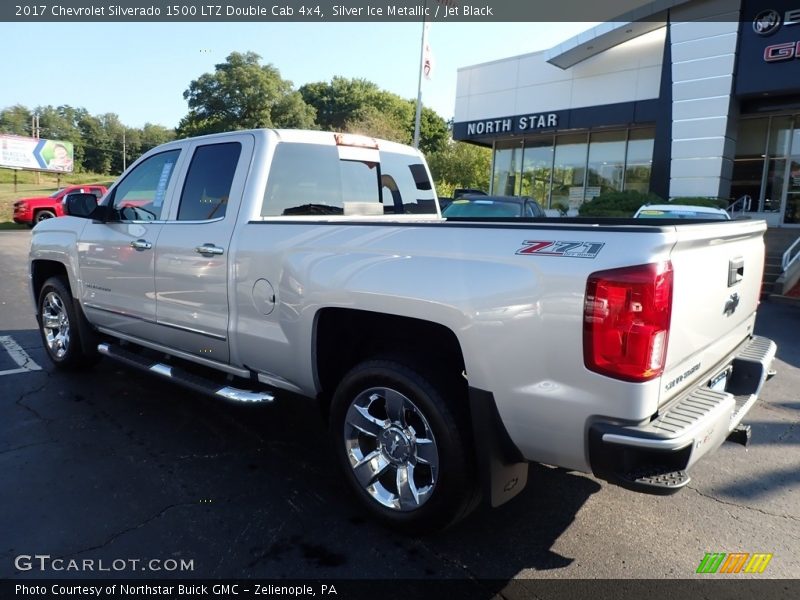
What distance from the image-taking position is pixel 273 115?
178 feet

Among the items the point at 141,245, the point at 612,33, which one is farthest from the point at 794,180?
the point at 141,245

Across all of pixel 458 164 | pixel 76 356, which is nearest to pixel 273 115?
pixel 458 164

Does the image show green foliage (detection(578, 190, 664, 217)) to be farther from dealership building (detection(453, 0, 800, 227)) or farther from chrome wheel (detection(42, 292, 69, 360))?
chrome wheel (detection(42, 292, 69, 360))

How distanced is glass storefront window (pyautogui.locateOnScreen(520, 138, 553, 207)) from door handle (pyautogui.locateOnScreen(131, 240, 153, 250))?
21696mm

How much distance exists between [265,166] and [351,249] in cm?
107

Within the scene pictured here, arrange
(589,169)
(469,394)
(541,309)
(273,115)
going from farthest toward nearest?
(273,115) < (589,169) < (469,394) < (541,309)

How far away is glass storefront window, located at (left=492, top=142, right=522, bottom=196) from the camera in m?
25.1

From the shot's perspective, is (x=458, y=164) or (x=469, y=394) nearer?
(x=469, y=394)

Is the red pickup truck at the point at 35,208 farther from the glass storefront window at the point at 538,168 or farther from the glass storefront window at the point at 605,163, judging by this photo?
the glass storefront window at the point at 605,163

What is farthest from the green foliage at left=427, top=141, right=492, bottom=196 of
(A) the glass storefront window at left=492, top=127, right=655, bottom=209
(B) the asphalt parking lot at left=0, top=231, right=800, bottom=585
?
(B) the asphalt parking lot at left=0, top=231, right=800, bottom=585

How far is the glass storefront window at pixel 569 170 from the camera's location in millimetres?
22906

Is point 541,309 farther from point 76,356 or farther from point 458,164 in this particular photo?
point 458,164

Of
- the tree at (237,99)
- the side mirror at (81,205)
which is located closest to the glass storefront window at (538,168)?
the side mirror at (81,205)

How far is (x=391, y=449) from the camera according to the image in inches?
117
